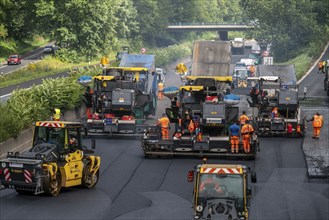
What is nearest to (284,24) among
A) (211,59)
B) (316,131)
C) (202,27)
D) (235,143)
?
(211,59)

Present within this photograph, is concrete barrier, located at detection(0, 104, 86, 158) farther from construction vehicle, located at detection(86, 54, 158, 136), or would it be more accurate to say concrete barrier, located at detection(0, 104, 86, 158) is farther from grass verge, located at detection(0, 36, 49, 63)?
grass verge, located at detection(0, 36, 49, 63)

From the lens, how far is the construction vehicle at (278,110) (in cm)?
3647

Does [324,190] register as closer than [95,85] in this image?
Yes

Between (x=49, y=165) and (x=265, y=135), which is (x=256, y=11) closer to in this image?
(x=265, y=135)

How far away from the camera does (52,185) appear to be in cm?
2338

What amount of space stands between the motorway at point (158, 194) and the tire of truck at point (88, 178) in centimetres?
27

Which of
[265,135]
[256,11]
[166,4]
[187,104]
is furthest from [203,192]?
[166,4]

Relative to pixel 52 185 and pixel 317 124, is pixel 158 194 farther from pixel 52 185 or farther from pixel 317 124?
pixel 317 124

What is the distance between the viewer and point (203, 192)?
17641 mm

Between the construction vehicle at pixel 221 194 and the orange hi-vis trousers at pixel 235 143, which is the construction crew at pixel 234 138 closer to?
the orange hi-vis trousers at pixel 235 143

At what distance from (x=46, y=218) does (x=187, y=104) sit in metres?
14.4

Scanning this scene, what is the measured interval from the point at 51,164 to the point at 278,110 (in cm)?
1769

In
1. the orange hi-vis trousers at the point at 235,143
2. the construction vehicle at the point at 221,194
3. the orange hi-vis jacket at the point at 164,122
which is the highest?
the construction vehicle at the point at 221,194

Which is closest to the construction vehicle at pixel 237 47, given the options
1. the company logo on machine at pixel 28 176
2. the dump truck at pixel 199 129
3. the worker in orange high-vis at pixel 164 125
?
the dump truck at pixel 199 129
